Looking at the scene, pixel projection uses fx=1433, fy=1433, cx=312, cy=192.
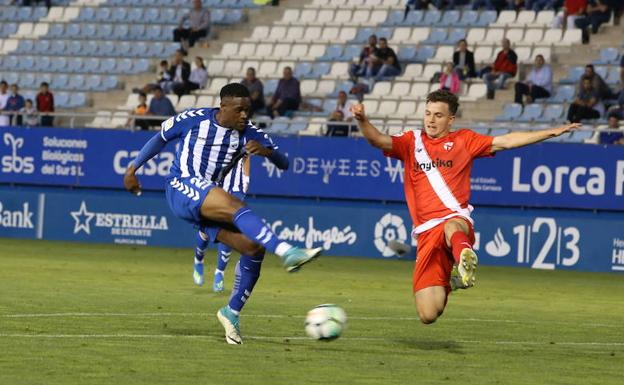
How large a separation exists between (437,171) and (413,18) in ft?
67.7

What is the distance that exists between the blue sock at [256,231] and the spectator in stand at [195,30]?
23.4 metres

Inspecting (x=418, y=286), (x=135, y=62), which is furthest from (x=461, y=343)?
(x=135, y=62)

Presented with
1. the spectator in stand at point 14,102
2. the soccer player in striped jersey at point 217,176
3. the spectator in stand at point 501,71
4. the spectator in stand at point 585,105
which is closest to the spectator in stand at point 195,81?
the spectator in stand at point 14,102

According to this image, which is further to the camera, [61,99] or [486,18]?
[61,99]

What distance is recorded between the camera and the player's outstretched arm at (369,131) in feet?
37.4

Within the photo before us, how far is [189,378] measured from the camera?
9961 millimetres

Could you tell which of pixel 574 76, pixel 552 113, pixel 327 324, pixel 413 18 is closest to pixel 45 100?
pixel 413 18

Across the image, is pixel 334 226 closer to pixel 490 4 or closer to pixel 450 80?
pixel 450 80

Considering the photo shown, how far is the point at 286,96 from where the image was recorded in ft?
95.4

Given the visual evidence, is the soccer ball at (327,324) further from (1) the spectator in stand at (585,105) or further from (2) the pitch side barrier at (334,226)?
(1) the spectator in stand at (585,105)

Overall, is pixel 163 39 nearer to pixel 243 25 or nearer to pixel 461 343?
pixel 243 25

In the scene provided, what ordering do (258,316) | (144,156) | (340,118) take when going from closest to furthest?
1. (144,156)
2. (258,316)
3. (340,118)

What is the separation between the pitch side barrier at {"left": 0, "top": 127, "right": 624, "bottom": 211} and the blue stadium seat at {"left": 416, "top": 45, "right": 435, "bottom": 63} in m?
5.45

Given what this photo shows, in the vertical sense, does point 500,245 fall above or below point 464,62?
below
